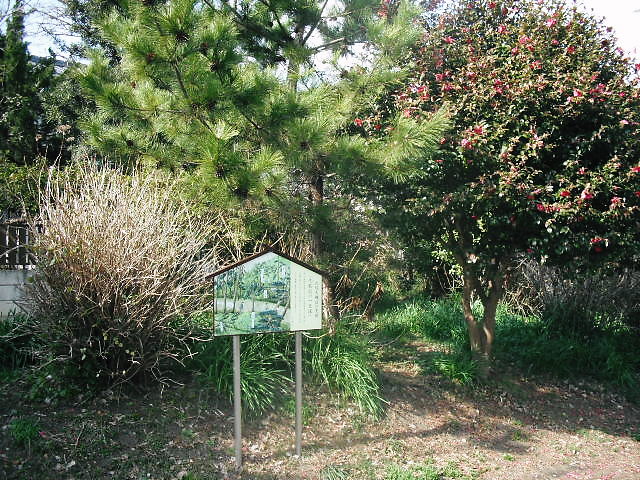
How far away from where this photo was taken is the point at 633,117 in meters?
5.94

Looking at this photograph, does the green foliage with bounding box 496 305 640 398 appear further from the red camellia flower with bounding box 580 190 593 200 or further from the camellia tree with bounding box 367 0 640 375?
the red camellia flower with bounding box 580 190 593 200

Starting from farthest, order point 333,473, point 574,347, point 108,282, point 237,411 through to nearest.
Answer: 1. point 574,347
2. point 108,282
3. point 333,473
4. point 237,411

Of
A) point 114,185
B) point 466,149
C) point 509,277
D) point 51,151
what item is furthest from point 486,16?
point 51,151

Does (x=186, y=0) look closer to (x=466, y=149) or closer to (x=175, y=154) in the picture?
(x=175, y=154)

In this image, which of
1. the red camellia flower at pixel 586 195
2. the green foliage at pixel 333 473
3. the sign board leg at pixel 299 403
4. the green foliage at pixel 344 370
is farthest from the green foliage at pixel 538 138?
the green foliage at pixel 333 473

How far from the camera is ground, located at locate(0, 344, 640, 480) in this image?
4230 millimetres

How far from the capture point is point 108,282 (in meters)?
4.61

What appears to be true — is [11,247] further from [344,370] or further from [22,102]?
[22,102]

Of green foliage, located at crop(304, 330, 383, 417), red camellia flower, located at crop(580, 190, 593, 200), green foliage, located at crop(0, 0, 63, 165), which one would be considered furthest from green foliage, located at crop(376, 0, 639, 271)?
green foliage, located at crop(0, 0, 63, 165)

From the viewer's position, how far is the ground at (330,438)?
4230 millimetres

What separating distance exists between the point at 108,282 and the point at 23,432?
1236 mm

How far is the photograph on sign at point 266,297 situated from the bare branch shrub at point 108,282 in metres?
0.69

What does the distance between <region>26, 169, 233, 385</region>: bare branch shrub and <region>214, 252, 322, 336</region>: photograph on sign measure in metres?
0.69

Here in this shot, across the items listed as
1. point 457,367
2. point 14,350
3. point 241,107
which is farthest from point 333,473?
point 14,350
